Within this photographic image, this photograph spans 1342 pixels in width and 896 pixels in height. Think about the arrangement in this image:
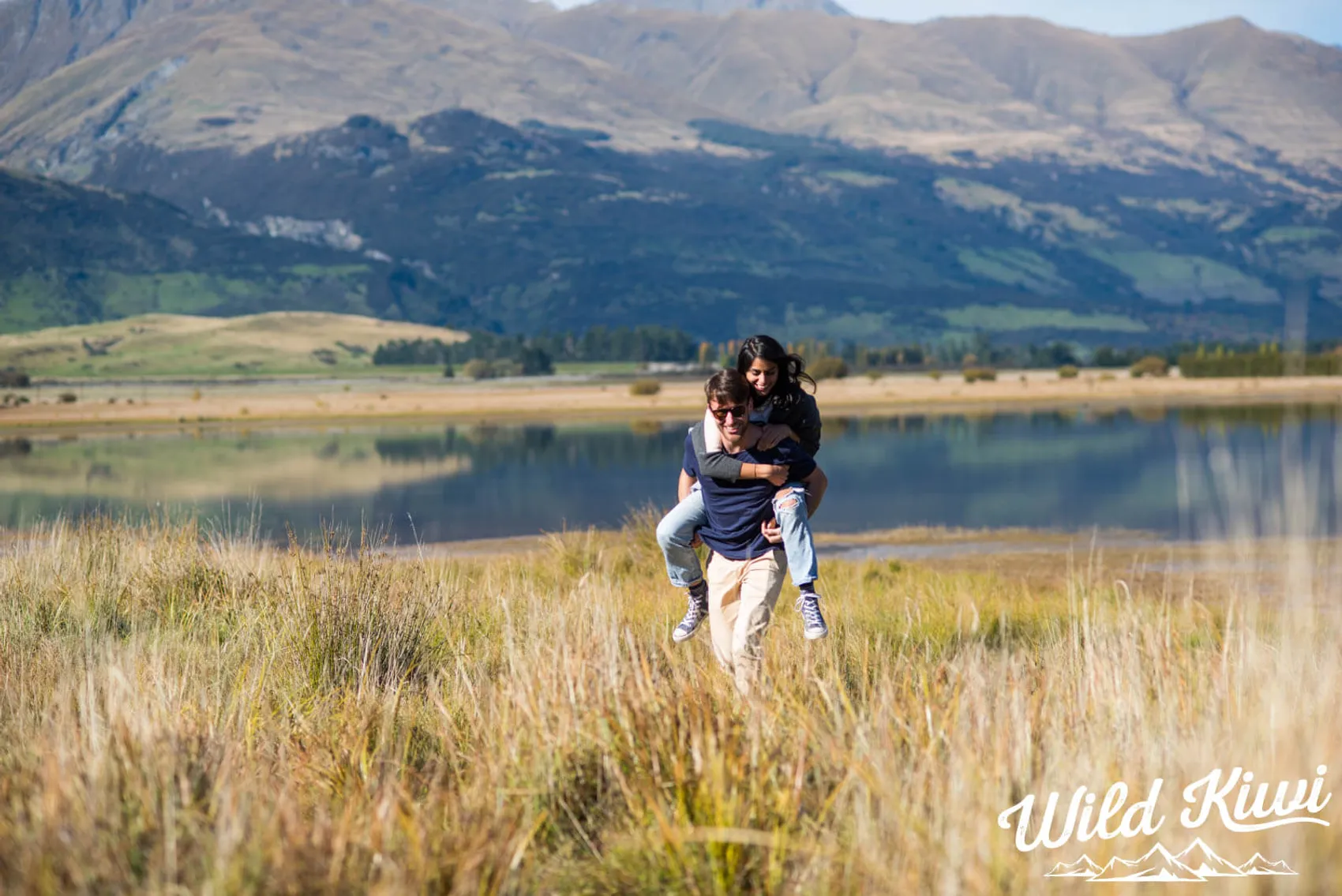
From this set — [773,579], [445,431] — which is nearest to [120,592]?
[773,579]

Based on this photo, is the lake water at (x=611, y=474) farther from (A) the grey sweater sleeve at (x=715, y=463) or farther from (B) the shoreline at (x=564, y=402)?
(A) the grey sweater sleeve at (x=715, y=463)

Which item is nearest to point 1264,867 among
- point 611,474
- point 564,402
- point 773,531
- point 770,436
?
point 773,531

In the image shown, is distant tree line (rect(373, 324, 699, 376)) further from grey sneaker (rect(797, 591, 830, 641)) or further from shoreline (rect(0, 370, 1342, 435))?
grey sneaker (rect(797, 591, 830, 641))

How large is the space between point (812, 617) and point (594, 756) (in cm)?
172

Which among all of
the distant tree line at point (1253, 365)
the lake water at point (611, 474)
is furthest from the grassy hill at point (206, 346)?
the lake water at point (611, 474)

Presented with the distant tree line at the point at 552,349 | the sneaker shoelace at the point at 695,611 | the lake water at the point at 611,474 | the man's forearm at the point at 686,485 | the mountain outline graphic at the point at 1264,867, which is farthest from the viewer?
the distant tree line at the point at 552,349

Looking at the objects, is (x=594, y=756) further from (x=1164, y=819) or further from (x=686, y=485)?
(x=686, y=485)

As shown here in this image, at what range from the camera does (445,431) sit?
57.2 metres

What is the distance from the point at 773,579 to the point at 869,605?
4030 mm

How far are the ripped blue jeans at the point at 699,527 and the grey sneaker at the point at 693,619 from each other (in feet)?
0.34

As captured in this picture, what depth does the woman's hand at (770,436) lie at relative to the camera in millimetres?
6715

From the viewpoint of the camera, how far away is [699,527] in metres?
7.18

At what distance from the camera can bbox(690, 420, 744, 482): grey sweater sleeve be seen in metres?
6.62

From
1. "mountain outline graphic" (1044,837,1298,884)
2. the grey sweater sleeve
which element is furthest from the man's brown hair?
"mountain outline graphic" (1044,837,1298,884)
